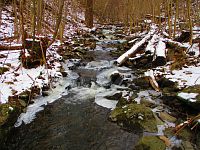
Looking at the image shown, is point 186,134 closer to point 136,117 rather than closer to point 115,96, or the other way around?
point 136,117

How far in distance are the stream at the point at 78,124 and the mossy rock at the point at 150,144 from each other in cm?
21

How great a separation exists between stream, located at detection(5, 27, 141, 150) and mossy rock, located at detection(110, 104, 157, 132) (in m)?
0.19

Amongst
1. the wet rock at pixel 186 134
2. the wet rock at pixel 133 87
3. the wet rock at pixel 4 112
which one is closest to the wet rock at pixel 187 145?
the wet rock at pixel 186 134

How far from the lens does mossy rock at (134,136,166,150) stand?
4891 millimetres

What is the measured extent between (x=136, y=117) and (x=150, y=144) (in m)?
1.11

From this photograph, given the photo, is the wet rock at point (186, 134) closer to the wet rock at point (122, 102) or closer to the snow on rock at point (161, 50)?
the wet rock at point (122, 102)

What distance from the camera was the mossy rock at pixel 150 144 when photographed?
4.89 meters

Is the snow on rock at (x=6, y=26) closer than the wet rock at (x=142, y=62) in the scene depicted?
No

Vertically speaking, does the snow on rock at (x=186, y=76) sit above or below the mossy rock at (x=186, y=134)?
above

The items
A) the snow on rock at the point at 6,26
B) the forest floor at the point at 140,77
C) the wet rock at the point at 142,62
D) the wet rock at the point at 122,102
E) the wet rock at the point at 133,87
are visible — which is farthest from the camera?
the snow on rock at the point at 6,26

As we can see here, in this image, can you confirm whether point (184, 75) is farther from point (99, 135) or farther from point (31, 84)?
point (31, 84)

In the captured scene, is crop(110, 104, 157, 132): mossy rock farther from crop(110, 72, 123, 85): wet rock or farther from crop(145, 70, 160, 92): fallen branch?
crop(110, 72, 123, 85): wet rock

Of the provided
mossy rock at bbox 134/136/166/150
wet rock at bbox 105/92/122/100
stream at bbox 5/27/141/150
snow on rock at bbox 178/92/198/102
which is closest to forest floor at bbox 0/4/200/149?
snow on rock at bbox 178/92/198/102

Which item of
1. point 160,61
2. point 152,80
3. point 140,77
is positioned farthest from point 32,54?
point 160,61
